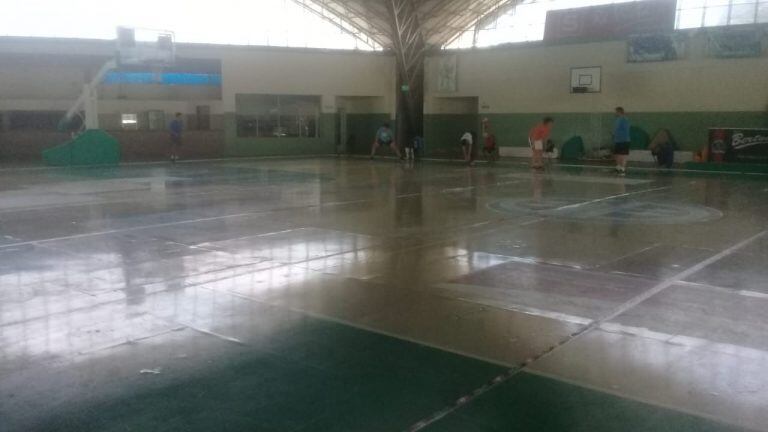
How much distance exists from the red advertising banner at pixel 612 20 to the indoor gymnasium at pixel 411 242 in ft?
0.30

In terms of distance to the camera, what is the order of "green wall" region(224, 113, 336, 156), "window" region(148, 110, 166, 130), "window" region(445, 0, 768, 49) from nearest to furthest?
"window" region(445, 0, 768, 49) < "green wall" region(224, 113, 336, 156) < "window" region(148, 110, 166, 130)

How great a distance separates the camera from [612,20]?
28.7 meters

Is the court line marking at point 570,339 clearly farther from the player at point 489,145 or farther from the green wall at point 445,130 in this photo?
the green wall at point 445,130

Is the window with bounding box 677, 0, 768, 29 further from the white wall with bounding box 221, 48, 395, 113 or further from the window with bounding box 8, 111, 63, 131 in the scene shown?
the window with bounding box 8, 111, 63, 131

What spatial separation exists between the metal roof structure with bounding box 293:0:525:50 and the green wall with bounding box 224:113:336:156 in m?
4.60

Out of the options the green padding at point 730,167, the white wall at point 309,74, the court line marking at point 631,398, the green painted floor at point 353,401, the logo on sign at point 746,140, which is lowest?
the green painted floor at point 353,401

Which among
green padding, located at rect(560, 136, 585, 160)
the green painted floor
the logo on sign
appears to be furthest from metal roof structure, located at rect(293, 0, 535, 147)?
the green painted floor

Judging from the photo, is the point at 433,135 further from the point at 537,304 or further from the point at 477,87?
the point at 537,304

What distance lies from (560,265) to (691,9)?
2245 cm

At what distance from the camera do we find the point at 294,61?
33094mm

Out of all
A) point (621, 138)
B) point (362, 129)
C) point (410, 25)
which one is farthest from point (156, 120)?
point (621, 138)

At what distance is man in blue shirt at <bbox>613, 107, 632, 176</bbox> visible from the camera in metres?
21.4

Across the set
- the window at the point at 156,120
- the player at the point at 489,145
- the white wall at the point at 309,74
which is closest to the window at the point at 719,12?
the player at the point at 489,145

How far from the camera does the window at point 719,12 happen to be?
25.8m
